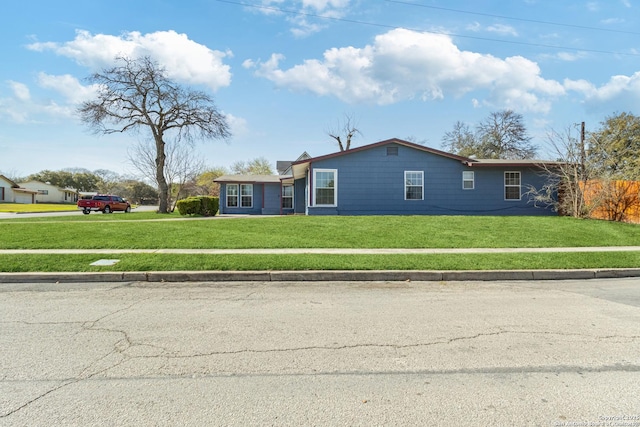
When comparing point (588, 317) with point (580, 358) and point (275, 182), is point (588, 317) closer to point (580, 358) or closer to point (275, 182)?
point (580, 358)

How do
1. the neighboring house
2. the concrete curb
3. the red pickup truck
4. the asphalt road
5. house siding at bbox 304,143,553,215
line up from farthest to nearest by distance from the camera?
the neighboring house → the red pickup truck → house siding at bbox 304,143,553,215 → the concrete curb → the asphalt road

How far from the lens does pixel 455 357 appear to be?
3775 mm

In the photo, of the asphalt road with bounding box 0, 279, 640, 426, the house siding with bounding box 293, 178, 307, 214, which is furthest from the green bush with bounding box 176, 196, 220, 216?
the asphalt road with bounding box 0, 279, 640, 426

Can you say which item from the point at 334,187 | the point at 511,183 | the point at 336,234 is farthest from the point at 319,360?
the point at 511,183

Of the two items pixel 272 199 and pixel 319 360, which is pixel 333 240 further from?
pixel 272 199

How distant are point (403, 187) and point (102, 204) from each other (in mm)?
28059

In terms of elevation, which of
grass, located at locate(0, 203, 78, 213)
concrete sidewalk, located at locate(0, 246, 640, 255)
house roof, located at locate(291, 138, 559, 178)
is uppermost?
house roof, located at locate(291, 138, 559, 178)

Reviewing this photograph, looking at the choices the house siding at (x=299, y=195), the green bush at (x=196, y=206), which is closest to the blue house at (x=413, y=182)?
the house siding at (x=299, y=195)

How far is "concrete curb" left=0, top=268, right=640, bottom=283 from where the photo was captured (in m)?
7.70

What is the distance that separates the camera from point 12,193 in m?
63.7

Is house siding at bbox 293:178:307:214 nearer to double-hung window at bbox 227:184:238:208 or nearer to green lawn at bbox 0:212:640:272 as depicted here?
double-hung window at bbox 227:184:238:208

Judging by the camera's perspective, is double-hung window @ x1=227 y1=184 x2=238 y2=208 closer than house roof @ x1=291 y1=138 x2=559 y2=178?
No

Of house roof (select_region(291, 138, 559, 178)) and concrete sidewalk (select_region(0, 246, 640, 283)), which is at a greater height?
house roof (select_region(291, 138, 559, 178))

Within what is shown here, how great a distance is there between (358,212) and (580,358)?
15.9 meters
